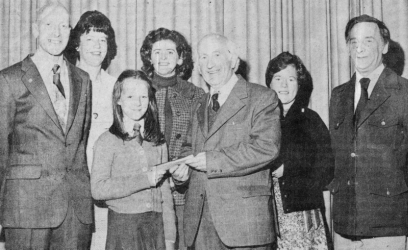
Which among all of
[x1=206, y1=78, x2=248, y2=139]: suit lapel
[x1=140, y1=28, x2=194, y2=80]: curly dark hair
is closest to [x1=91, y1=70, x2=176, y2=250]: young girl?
[x1=206, y1=78, x2=248, y2=139]: suit lapel

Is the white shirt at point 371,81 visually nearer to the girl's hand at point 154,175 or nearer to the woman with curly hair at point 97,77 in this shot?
the girl's hand at point 154,175

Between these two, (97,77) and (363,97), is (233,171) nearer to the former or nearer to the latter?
(363,97)

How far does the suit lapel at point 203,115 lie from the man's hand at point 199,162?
0.13m

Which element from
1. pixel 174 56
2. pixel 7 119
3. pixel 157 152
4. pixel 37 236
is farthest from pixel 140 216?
pixel 174 56

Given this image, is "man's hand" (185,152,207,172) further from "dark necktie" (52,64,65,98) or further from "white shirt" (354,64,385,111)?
"white shirt" (354,64,385,111)

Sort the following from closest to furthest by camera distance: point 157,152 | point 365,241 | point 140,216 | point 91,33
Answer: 1. point 140,216
2. point 157,152
3. point 365,241
4. point 91,33

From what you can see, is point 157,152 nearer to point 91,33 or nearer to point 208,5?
point 91,33

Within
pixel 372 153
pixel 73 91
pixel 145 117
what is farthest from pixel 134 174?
pixel 372 153

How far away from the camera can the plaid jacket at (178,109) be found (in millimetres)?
2812

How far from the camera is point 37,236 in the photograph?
91.8 inches

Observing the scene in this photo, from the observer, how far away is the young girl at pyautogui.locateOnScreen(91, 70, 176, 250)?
7.61ft

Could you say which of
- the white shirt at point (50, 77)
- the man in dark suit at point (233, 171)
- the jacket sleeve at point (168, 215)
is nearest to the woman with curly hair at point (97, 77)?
the white shirt at point (50, 77)

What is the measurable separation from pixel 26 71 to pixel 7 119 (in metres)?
0.26

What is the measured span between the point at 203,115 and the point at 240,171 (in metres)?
0.38
